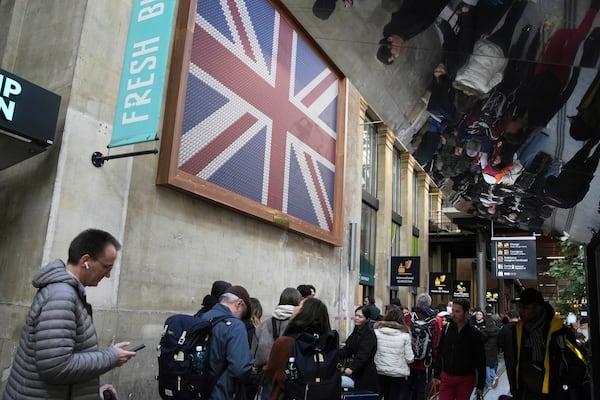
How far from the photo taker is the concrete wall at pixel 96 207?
5.75 metres

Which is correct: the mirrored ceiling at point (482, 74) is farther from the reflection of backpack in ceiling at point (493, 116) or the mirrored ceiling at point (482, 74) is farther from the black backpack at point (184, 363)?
the black backpack at point (184, 363)

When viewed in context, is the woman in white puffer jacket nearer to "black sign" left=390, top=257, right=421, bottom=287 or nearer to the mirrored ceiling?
the mirrored ceiling

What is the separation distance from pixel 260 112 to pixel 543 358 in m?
6.79

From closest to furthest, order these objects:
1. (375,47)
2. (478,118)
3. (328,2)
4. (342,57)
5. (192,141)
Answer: (328,2), (375,47), (342,57), (478,118), (192,141)

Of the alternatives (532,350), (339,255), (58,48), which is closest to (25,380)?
(532,350)

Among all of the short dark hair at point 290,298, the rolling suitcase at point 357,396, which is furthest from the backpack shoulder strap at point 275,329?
the rolling suitcase at point 357,396

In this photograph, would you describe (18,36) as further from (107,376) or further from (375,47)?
(375,47)

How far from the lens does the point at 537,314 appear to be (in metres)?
4.51

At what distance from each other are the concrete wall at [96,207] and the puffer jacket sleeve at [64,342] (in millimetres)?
3510

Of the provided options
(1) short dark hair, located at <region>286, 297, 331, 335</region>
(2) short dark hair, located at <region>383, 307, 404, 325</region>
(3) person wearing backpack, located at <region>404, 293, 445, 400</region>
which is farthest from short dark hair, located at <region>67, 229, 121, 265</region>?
(3) person wearing backpack, located at <region>404, 293, 445, 400</region>

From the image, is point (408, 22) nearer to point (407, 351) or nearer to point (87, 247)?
point (87, 247)

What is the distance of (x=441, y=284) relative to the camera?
802 inches

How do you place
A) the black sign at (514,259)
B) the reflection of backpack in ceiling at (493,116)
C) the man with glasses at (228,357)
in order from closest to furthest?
the reflection of backpack in ceiling at (493,116), the man with glasses at (228,357), the black sign at (514,259)

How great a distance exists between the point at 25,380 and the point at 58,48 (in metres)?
5.10
